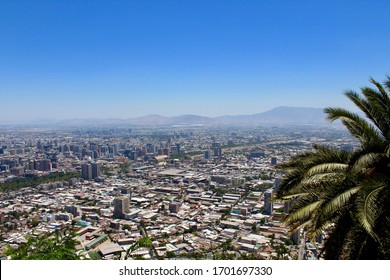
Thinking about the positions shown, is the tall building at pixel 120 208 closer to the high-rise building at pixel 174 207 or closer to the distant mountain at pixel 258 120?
the high-rise building at pixel 174 207

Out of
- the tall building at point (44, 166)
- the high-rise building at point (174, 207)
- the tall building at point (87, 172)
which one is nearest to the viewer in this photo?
the high-rise building at point (174, 207)

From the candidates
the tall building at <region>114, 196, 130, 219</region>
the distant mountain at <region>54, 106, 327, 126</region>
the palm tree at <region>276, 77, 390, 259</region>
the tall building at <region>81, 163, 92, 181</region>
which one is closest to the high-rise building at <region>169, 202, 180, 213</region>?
the tall building at <region>114, 196, 130, 219</region>

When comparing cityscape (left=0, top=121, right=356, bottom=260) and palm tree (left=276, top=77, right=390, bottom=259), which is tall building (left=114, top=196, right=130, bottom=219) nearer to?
cityscape (left=0, top=121, right=356, bottom=260)

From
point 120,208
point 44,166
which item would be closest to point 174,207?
point 120,208

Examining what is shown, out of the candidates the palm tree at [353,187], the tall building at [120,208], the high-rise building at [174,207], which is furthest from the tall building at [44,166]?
the palm tree at [353,187]

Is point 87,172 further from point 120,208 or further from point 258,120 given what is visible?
point 258,120

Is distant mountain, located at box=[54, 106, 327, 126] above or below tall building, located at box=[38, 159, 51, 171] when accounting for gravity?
above

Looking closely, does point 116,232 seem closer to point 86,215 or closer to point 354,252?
point 86,215
